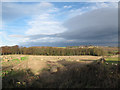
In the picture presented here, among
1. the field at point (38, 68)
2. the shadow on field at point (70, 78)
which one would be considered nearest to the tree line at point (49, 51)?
the field at point (38, 68)

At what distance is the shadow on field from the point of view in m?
3.27

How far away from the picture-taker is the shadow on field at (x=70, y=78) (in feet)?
10.7

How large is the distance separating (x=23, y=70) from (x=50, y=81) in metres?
0.97

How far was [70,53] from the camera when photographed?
389 cm

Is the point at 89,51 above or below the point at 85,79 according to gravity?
above

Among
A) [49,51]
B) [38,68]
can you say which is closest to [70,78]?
[38,68]

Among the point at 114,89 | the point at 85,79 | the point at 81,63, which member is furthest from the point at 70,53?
the point at 114,89

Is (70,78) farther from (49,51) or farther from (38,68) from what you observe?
(49,51)

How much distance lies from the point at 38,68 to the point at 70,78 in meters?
1.15

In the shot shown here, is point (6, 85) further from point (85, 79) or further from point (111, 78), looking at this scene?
point (111, 78)

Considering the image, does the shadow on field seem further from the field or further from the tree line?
the tree line

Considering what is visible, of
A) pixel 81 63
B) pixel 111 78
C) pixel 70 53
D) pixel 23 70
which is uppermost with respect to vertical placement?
pixel 70 53

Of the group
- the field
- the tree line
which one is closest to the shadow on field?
the field

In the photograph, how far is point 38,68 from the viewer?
133 inches
